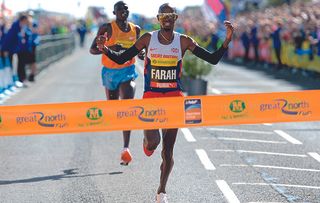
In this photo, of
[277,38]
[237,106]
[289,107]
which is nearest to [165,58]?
[237,106]

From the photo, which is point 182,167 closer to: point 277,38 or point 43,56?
point 277,38

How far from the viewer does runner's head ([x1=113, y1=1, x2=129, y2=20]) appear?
10.5 m

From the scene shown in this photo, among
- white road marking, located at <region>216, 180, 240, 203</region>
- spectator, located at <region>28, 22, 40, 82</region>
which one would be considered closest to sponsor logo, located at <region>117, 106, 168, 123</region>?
white road marking, located at <region>216, 180, 240, 203</region>

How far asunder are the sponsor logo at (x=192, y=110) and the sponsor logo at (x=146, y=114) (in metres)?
0.21

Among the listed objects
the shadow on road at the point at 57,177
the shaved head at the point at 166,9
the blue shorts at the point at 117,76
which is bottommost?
the shadow on road at the point at 57,177

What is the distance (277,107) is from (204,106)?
746 millimetres

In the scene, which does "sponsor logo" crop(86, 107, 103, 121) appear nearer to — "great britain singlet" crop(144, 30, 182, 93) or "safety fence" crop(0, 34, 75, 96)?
"great britain singlet" crop(144, 30, 182, 93)

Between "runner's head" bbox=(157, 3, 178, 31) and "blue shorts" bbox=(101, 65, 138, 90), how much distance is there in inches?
118

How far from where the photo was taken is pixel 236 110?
823 cm

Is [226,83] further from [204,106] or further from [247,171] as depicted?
[204,106]

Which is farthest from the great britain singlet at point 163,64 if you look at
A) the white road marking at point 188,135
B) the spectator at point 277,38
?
the spectator at point 277,38

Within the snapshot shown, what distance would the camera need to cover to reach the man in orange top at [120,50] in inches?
416

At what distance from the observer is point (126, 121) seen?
26.6 feet

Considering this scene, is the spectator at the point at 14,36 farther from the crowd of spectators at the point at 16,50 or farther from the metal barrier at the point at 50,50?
the metal barrier at the point at 50,50
